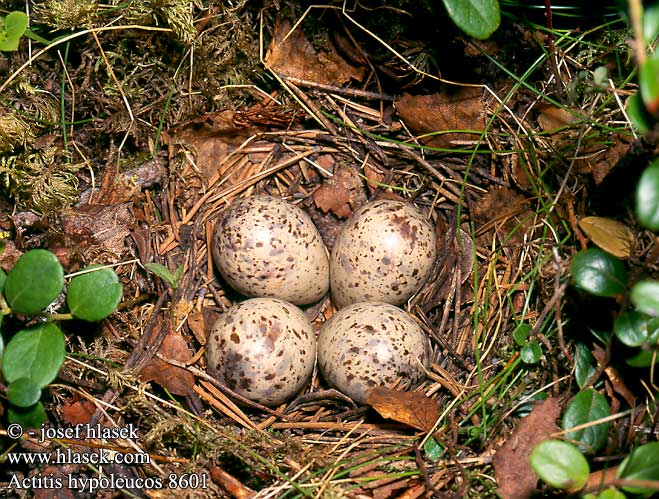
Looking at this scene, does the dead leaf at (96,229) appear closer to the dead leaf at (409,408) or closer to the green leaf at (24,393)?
the green leaf at (24,393)

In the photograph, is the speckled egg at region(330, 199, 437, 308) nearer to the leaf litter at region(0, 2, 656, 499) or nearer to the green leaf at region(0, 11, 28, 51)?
the leaf litter at region(0, 2, 656, 499)

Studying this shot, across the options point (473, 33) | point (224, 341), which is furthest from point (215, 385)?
point (473, 33)

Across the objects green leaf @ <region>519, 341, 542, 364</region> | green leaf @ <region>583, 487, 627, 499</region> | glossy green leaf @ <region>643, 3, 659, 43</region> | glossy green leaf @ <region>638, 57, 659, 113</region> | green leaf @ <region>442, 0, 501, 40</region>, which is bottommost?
green leaf @ <region>519, 341, 542, 364</region>

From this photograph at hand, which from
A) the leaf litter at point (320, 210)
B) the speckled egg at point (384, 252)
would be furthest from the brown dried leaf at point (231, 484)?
the speckled egg at point (384, 252)

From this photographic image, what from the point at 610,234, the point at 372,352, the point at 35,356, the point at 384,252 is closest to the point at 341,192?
the point at 384,252

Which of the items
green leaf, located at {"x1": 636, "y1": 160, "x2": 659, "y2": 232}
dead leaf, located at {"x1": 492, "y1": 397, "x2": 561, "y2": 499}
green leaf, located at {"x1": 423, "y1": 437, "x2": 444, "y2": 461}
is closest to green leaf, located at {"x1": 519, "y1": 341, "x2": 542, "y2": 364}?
dead leaf, located at {"x1": 492, "y1": 397, "x2": 561, "y2": 499}

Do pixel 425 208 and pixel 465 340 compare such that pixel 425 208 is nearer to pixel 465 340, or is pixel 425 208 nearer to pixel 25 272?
pixel 465 340
